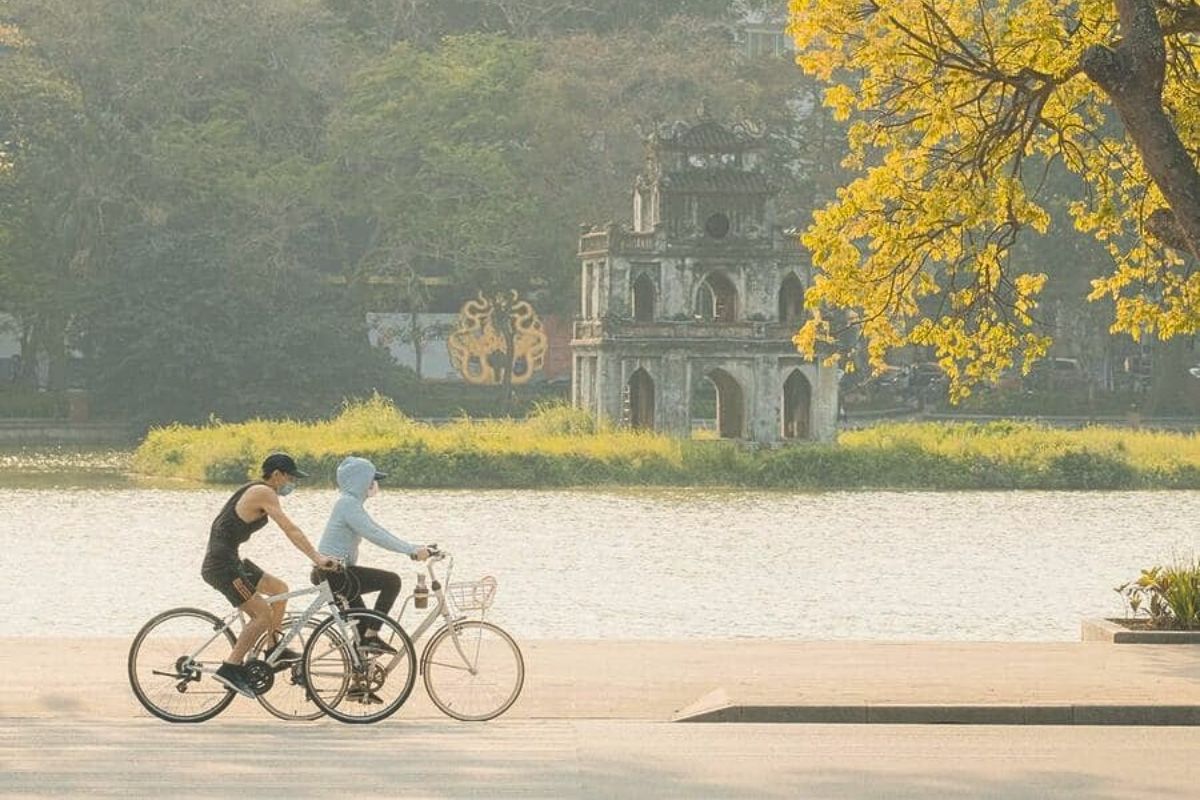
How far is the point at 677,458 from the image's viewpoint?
190ft

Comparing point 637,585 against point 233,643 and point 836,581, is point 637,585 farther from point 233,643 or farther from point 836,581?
point 233,643

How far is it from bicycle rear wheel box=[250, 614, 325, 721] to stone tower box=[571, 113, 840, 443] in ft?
147

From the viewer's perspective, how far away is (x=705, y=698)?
16469 millimetres

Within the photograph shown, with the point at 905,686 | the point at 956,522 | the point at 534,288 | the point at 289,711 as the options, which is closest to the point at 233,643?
the point at 289,711

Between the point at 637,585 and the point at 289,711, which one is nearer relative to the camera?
the point at 289,711

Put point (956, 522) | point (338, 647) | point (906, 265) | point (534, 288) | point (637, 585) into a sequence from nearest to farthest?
point (338, 647)
point (906, 265)
point (637, 585)
point (956, 522)
point (534, 288)

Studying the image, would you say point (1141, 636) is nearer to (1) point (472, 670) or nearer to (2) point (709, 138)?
(1) point (472, 670)

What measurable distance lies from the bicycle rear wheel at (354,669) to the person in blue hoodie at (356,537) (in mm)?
150

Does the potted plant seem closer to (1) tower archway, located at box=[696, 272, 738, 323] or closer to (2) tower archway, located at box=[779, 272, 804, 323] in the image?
(1) tower archway, located at box=[696, 272, 738, 323]

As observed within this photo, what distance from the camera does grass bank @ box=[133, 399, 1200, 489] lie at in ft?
188

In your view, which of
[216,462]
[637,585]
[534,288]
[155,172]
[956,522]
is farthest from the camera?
[534,288]

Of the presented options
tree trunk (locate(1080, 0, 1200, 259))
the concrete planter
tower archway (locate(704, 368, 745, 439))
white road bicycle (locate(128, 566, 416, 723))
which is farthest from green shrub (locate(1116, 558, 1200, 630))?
tower archway (locate(704, 368, 745, 439))

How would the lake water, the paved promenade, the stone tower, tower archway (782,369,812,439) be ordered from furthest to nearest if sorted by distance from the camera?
tower archway (782,369,812,439) < the stone tower < the lake water < the paved promenade

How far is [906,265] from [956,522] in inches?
916
